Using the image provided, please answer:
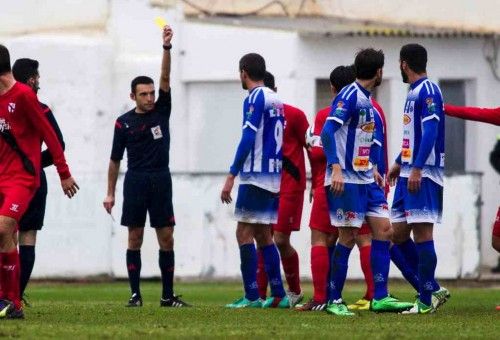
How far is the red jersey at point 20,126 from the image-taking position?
1418 cm

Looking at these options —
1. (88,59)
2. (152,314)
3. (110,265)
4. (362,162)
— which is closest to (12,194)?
(152,314)

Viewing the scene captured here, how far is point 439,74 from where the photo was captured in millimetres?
29625

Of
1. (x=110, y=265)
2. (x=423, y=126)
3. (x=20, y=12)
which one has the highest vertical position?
(x=20, y=12)

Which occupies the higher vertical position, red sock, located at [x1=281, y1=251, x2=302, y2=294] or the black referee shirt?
the black referee shirt

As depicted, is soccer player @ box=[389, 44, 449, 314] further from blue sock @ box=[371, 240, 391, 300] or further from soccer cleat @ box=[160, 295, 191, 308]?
soccer cleat @ box=[160, 295, 191, 308]

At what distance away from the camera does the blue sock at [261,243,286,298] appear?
667 inches

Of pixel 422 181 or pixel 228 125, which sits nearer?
pixel 422 181

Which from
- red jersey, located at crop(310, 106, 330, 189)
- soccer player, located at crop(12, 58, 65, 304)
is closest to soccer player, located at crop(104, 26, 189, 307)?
soccer player, located at crop(12, 58, 65, 304)

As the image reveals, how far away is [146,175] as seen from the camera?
1731cm

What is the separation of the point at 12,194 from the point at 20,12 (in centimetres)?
1681

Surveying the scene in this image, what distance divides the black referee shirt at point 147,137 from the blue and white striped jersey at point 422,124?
2.99m

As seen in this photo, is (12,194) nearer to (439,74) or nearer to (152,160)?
(152,160)

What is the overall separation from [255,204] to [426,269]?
1.99m

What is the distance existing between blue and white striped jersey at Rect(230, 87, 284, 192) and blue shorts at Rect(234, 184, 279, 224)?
6 centimetres
